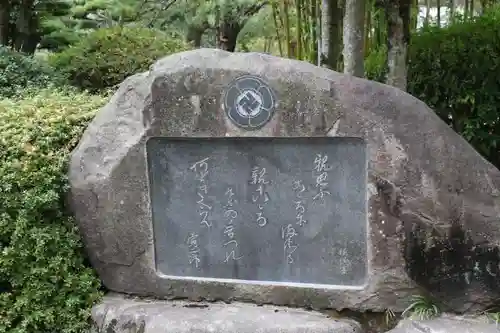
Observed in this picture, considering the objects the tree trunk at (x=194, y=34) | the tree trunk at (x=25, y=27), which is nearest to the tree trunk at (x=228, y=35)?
the tree trunk at (x=194, y=34)

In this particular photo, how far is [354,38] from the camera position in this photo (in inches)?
191

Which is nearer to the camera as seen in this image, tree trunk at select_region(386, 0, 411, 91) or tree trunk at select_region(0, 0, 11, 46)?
tree trunk at select_region(386, 0, 411, 91)

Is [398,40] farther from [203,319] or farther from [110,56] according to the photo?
[110,56]

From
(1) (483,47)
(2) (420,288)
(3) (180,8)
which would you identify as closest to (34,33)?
(3) (180,8)

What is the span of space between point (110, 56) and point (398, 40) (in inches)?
148

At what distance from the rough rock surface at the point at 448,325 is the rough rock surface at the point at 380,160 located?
0.10 m

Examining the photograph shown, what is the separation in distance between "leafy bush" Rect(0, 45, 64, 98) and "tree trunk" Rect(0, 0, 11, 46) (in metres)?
1.51

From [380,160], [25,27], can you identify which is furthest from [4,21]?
[380,160]

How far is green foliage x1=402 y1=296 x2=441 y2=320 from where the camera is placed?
349 centimetres

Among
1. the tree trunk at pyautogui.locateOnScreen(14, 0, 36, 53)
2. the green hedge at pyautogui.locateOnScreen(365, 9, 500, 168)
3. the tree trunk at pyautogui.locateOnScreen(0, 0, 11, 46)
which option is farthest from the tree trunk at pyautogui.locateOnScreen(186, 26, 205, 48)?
the green hedge at pyautogui.locateOnScreen(365, 9, 500, 168)

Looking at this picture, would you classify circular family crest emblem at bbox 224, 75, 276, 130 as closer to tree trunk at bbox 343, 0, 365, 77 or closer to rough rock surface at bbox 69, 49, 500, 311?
rough rock surface at bbox 69, 49, 500, 311

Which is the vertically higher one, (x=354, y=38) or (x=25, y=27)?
(x=25, y=27)

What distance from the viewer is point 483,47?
499cm

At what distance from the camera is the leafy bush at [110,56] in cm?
704
